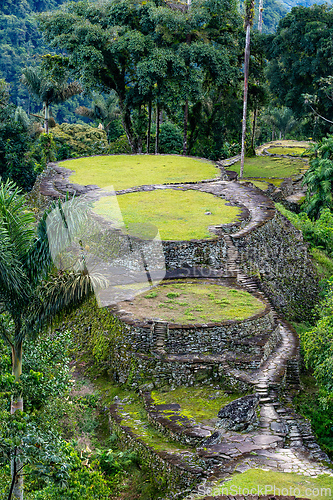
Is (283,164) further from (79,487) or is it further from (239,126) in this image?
(79,487)

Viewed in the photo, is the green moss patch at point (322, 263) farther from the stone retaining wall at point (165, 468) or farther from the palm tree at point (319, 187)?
the stone retaining wall at point (165, 468)

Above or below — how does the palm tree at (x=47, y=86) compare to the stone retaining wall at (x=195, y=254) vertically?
above

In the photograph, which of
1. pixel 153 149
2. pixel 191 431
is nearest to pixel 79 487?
pixel 191 431

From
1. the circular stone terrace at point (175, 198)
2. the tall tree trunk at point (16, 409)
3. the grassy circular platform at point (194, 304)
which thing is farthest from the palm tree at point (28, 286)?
the circular stone terrace at point (175, 198)

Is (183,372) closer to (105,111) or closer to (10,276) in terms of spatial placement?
(10,276)

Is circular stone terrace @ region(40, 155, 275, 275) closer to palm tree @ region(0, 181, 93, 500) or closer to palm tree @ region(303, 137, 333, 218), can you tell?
palm tree @ region(303, 137, 333, 218)

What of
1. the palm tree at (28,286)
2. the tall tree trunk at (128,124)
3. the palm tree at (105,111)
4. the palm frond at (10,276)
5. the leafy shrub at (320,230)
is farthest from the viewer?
the palm tree at (105,111)

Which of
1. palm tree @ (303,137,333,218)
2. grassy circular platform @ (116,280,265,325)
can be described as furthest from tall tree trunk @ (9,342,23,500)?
palm tree @ (303,137,333,218)
